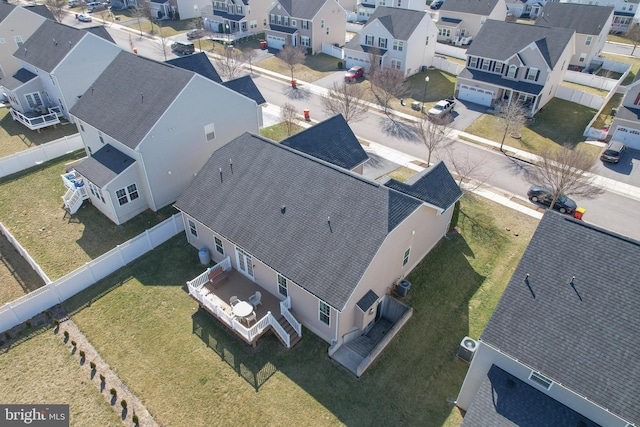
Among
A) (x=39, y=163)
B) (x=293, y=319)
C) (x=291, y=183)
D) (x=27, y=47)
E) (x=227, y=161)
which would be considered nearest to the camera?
(x=293, y=319)

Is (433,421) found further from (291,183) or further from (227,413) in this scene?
(291,183)

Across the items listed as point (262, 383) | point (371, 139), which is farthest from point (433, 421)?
point (371, 139)

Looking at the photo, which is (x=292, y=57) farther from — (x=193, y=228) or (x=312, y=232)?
(x=312, y=232)

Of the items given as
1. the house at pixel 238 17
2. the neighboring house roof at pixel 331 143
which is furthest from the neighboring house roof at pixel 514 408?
the house at pixel 238 17

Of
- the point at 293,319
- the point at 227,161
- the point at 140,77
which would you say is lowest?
the point at 293,319

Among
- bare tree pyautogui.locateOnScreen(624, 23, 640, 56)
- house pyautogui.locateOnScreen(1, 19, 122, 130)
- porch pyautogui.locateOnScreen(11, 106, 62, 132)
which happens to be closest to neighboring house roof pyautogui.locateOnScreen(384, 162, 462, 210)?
house pyautogui.locateOnScreen(1, 19, 122, 130)

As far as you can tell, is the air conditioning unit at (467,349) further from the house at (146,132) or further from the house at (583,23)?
the house at (583,23)
